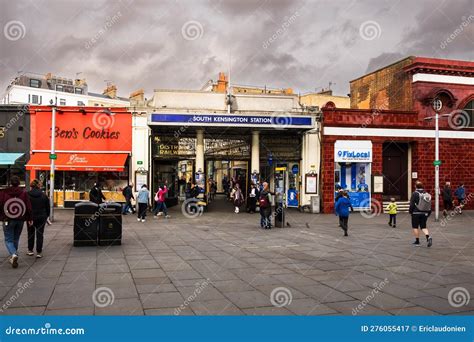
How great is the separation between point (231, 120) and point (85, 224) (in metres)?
11.6

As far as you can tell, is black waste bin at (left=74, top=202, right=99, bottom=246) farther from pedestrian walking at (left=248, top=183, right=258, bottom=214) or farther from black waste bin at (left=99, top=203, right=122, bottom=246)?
pedestrian walking at (left=248, top=183, right=258, bottom=214)

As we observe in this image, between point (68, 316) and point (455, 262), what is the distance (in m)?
8.08

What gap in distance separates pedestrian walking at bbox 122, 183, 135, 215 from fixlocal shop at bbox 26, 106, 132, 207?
5.19 feet

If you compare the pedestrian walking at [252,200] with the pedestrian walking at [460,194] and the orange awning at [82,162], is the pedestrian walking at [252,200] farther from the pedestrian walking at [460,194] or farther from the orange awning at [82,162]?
the pedestrian walking at [460,194]

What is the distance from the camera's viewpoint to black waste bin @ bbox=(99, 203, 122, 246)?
38.5 feet

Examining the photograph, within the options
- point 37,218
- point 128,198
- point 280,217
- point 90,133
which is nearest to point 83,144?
point 90,133

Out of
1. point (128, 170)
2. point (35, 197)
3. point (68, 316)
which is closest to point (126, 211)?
point (128, 170)

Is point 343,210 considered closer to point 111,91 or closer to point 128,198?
point 128,198

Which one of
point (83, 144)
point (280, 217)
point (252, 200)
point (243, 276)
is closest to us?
point (243, 276)

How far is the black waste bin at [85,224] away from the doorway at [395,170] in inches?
764

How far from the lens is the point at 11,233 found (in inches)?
349

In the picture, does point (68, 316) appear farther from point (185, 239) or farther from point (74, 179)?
point (74, 179)

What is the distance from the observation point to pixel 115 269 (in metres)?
8.56

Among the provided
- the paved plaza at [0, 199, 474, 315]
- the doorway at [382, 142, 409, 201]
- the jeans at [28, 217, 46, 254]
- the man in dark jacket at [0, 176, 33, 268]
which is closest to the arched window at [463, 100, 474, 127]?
the doorway at [382, 142, 409, 201]
